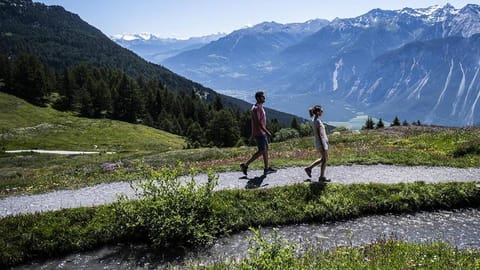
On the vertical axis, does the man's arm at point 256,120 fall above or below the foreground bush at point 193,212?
above

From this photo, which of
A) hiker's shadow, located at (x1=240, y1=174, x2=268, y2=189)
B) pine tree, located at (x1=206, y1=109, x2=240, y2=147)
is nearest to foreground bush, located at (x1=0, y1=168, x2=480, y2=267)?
hiker's shadow, located at (x1=240, y1=174, x2=268, y2=189)

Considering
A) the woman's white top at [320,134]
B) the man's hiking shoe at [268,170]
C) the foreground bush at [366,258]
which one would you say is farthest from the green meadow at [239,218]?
the man's hiking shoe at [268,170]

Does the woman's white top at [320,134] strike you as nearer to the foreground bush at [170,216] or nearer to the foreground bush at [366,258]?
the foreground bush at [170,216]

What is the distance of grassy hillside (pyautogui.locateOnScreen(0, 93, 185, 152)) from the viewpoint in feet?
220

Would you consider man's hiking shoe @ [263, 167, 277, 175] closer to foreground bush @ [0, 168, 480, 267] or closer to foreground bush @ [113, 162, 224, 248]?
foreground bush @ [0, 168, 480, 267]

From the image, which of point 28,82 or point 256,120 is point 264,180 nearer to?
point 256,120

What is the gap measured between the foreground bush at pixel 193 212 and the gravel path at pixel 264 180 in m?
2.10

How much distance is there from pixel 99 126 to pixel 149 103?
4487cm

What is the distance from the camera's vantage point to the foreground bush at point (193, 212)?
12.3m

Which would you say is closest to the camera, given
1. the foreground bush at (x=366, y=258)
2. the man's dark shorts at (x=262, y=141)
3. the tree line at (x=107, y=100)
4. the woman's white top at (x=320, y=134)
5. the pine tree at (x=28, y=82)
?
the foreground bush at (x=366, y=258)

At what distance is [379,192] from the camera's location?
15.4 metres

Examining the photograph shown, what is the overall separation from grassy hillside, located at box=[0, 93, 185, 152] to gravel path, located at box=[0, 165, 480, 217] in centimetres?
3951

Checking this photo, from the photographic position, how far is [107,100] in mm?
111750

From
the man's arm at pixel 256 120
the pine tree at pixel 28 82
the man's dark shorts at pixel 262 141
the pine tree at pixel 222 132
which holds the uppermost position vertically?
the pine tree at pixel 28 82
